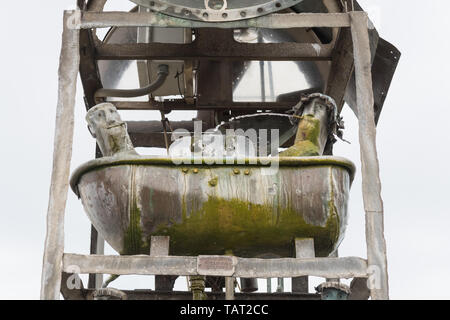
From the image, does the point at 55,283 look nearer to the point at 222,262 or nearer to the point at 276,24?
the point at 222,262

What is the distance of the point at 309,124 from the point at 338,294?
1462 millimetres

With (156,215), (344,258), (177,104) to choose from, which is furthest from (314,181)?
(177,104)

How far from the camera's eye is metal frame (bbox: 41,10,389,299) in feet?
25.1

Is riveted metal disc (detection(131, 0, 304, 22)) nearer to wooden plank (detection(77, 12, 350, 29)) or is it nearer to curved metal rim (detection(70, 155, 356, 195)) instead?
wooden plank (detection(77, 12, 350, 29))

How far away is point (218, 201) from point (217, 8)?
1.66m

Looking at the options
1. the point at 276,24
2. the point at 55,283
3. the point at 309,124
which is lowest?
the point at 55,283

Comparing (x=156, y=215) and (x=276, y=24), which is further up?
(x=276, y=24)

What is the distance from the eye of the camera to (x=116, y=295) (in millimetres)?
8250

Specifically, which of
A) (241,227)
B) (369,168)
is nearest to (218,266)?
(241,227)

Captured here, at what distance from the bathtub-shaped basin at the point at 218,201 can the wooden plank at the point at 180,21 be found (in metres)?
1.15

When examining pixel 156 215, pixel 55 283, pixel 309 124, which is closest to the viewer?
pixel 55 283

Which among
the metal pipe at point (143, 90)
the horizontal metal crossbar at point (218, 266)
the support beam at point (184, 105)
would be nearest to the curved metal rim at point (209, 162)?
the horizontal metal crossbar at point (218, 266)

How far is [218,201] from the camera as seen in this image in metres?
8.12

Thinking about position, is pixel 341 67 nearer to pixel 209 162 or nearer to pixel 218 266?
pixel 209 162
